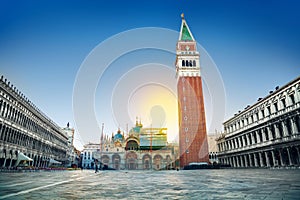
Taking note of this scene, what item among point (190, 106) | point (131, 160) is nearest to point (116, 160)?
point (131, 160)

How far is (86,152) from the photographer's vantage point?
320 feet

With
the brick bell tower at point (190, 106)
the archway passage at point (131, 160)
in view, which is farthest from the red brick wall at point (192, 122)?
the archway passage at point (131, 160)

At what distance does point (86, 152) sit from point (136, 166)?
39428 mm

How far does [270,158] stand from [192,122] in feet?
76.3

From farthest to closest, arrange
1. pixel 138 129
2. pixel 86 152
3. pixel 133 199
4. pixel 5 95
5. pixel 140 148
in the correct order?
pixel 86 152 < pixel 138 129 < pixel 140 148 < pixel 5 95 < pixel 133 199

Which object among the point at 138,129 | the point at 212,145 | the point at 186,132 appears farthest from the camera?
the point at 138,129

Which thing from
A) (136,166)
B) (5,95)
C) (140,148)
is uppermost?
(5,95)

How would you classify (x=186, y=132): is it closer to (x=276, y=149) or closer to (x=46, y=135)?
(x=276, y=149)

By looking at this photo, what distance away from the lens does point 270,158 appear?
32.0 metres

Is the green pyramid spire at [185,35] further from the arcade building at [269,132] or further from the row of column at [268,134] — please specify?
the row of column at [268,134]

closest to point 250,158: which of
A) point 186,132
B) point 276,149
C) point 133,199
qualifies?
point 276,149

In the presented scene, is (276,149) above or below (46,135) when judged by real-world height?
below

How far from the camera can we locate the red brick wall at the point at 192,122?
51188 millimetres

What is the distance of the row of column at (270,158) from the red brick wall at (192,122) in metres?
8.63
